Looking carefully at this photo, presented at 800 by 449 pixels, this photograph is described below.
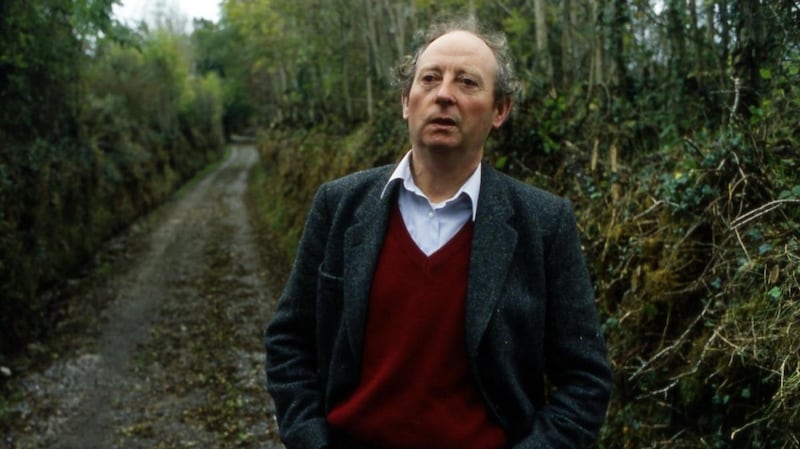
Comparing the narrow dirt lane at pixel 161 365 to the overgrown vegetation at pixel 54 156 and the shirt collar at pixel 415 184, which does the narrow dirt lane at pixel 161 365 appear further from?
the shirt collar at pixel 415 184

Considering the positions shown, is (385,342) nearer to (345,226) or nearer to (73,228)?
(345,226)

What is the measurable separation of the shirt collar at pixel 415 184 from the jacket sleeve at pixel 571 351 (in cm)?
24

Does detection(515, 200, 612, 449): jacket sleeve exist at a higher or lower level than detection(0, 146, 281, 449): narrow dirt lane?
higher

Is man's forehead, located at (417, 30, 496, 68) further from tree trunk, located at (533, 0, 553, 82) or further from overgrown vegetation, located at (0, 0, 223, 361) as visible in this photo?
overgrown vegetation, located at (0, 0, 223, 361)

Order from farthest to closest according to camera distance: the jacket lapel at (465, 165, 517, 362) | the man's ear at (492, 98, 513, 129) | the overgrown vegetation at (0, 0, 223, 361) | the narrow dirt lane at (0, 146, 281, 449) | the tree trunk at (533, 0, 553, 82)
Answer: the overgrown vegetation at (0, 0, 223, 361) < the tree trunk at (533, 0, 553, 82) < the narrow dirt lane at (0, 146, 281, 449) < the man's ear at (492, 98, 513, 129) < the jacket lapel at (465, 165, 517, 362)

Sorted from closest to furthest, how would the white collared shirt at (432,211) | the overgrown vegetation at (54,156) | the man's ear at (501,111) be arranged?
Result: the white collared shirt at (432,211) < the man's ear at (501,111) < the overgrown vegetation at (54,156)

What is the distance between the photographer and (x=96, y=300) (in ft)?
39.4

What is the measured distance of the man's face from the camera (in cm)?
199


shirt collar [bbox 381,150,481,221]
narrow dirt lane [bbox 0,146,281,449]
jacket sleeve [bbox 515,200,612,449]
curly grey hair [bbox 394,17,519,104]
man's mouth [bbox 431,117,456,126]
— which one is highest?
curly grey hair [bbox 394,17,519,104]

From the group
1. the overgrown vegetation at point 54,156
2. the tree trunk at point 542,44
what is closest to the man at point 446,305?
the tree trunk at point 542,44

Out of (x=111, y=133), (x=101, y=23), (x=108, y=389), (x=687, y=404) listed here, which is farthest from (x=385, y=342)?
(x=111, y=133)

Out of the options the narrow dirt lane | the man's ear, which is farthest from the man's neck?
the narrow dirt lane

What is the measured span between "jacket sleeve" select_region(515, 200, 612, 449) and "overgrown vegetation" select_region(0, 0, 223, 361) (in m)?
8.41

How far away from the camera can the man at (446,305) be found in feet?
6.32
